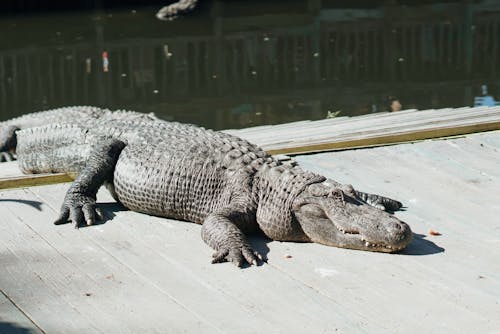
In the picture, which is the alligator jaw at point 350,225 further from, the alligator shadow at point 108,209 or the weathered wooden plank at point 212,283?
the alligator shadow at point 108,209

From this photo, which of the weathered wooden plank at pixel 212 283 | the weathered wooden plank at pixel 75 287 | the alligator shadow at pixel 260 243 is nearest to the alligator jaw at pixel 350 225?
the alligator shadow at pixel 260 243

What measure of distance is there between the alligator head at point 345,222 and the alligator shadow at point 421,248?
0.31 feet

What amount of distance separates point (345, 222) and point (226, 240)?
66cm

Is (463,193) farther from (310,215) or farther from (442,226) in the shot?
(310,215)

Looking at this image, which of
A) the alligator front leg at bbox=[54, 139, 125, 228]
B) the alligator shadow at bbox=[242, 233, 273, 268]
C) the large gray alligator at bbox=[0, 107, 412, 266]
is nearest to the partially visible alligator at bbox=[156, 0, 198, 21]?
the large gray alligator at bbox=[0, 107, 412, 266]

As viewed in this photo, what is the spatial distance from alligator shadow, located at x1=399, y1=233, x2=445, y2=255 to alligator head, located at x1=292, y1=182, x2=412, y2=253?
3.7 inches

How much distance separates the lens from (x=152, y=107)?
43.0 ft

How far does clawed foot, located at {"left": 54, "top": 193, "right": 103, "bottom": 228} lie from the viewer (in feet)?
18.3

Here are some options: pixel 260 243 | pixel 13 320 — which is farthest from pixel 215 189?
pixel 13 320

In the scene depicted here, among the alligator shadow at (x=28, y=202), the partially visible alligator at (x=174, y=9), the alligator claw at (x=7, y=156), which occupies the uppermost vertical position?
the alligator shadow at (x=28, y=202)

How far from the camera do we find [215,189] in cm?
574

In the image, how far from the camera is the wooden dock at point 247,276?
13.8 ft

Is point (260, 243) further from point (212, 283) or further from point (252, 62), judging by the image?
point (252, 62)

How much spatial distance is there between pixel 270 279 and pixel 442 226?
4.12 ft
